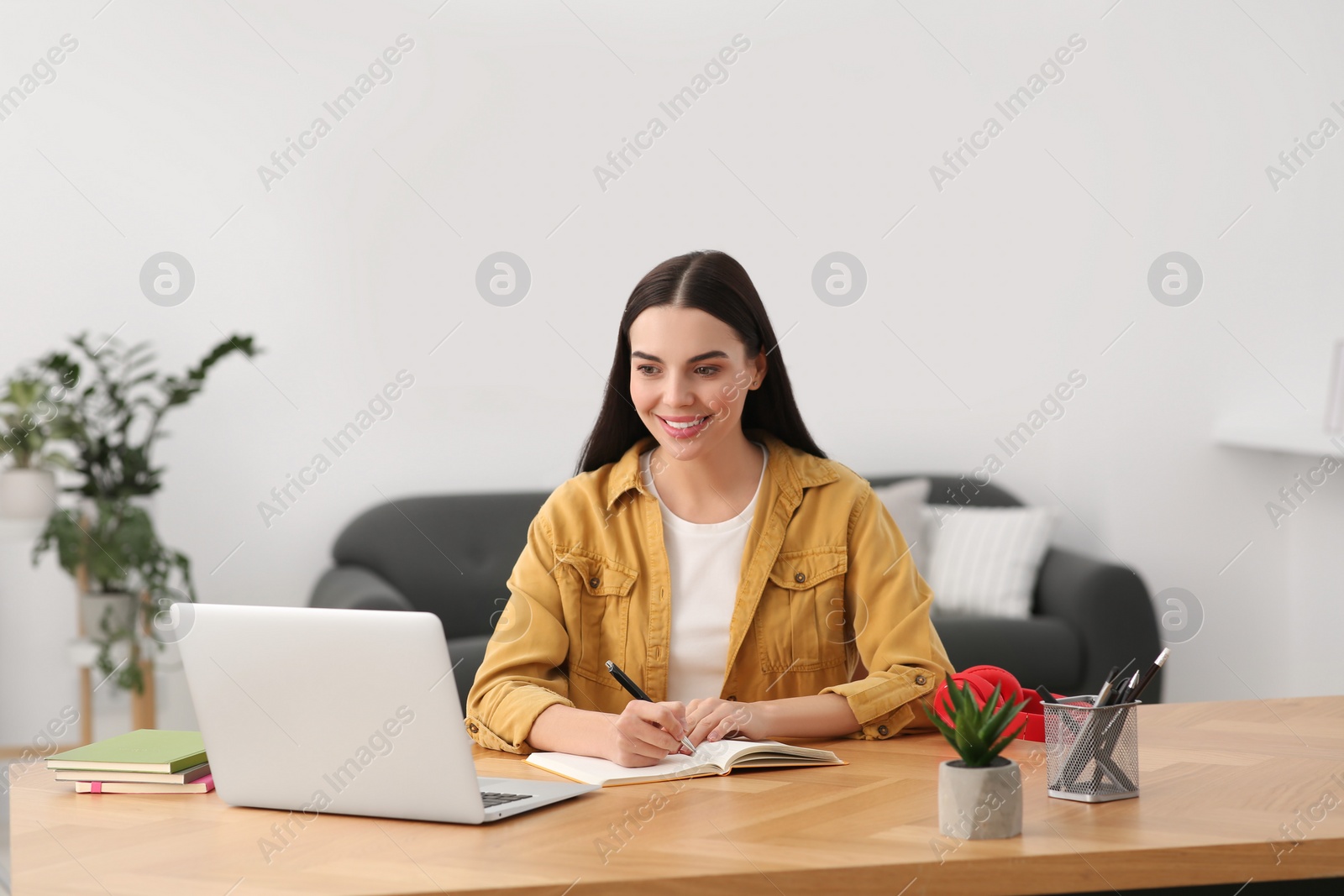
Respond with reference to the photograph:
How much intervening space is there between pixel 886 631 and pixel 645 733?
0.43 metres

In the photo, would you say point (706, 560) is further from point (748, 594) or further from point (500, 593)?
point (500, 593)

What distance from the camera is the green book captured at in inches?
56.2

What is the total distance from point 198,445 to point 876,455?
2163mm

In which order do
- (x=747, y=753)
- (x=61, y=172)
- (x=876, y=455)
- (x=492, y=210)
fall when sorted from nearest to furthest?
(x=747, y=753) → (x=61, y=172) → (x=492, y=210) → (x=876, y=455)

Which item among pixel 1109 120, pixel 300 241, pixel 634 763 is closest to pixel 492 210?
pixel 300 241

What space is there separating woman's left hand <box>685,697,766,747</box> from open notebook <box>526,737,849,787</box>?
14 millimetres

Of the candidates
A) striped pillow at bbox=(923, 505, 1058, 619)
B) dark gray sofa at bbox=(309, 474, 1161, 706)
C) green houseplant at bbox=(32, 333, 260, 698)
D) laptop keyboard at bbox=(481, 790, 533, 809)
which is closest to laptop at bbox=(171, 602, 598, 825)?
laptop keyboard at bbox=(481, 790, 533, 809)

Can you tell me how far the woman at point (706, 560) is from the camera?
176 centimetres

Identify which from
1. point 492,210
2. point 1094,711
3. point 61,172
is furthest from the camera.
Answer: point 492,210

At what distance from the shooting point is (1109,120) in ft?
14.0

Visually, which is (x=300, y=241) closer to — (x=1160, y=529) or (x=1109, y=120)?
(x=1109, y=120)

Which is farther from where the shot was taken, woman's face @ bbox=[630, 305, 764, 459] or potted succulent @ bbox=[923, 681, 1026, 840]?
woman's face @ bbox=[630, 305, 764, 459]

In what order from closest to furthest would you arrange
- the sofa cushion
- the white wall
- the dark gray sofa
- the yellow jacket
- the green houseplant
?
1. the yellow jacket
2. the green houseplant
3. the dark gray sofa
4. the white wall
5. the sofa cushion

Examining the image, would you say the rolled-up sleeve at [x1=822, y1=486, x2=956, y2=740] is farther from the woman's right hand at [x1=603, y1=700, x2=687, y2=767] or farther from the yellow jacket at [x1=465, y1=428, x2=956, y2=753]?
the woman's right hand at [x1=603, y1=700, x2=687, y2=767]
